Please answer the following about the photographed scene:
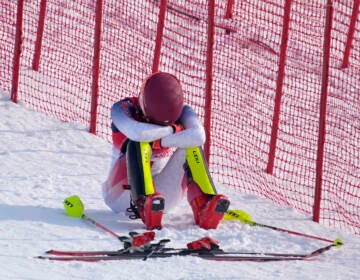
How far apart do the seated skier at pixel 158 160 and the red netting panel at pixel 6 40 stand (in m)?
2.91

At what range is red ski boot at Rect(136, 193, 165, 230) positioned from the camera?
743cm

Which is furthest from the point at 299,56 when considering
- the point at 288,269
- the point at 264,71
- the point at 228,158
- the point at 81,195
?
the point at 288,269

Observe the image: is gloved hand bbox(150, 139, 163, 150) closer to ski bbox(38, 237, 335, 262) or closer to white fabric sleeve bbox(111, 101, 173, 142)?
white fabric sleeve bbox(111, 101, 173, 142)

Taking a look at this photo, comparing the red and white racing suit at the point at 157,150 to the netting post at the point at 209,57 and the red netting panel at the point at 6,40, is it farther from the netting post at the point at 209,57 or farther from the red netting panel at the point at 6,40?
the red netting panel at the point at 6,40

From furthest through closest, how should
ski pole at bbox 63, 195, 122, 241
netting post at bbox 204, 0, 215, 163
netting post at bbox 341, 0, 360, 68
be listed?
netting post at bbox 341, 0, 360, 68 → netting post at bbox 204, 0, 215, 163 → ski pole at bbox 63, 195, 122, 241

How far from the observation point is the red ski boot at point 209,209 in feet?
24.9

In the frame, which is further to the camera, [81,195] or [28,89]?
[28,89]

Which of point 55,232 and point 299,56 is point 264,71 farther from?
point 55,232

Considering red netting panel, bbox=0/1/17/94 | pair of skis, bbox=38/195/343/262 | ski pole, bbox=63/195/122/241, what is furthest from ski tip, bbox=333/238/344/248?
red netting panel, bbox=0/1/17/94

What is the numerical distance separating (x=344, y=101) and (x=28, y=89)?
3.92 m

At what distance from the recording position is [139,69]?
12.5 metres

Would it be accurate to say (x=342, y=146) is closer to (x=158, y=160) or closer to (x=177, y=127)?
(x=158, y=160)

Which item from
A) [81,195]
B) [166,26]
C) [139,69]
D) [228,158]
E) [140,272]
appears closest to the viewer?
[140,272]

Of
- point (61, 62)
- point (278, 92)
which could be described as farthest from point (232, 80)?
point (278, 92)
